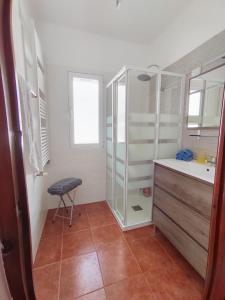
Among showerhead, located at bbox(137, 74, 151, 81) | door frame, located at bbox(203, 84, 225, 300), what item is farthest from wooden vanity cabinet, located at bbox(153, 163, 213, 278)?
showerhead, located at bbox(137, 74, 151, 81)

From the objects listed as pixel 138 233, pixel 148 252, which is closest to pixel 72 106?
pixel 138 233

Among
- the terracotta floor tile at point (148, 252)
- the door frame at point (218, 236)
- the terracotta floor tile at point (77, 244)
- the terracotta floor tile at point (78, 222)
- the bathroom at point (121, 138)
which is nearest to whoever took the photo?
the door frame at point (218, 236)

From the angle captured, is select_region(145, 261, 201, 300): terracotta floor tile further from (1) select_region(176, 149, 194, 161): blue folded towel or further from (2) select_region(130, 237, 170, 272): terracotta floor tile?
(1) select_region(176, 149, 194, 161): blue folded towel

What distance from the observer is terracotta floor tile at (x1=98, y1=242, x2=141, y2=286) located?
1.32 metres

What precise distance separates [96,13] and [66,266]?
2.81 metres

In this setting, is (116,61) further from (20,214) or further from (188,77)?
(20,214)

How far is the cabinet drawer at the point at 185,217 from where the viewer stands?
3.80ft

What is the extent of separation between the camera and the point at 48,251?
158 centimetres

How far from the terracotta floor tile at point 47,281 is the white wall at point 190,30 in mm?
2706

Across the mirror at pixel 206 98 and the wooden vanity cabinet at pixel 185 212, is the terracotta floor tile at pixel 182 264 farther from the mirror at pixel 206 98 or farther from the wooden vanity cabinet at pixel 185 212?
the mirror at pixel 206 98

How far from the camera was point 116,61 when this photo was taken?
241 cm

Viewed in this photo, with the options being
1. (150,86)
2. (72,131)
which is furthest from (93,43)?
(72,131)

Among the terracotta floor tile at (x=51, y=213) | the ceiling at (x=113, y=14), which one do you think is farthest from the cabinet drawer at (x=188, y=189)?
the ceiling at (x=113, y=14)

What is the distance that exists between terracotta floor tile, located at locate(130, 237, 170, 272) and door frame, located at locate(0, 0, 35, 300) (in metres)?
1.29
